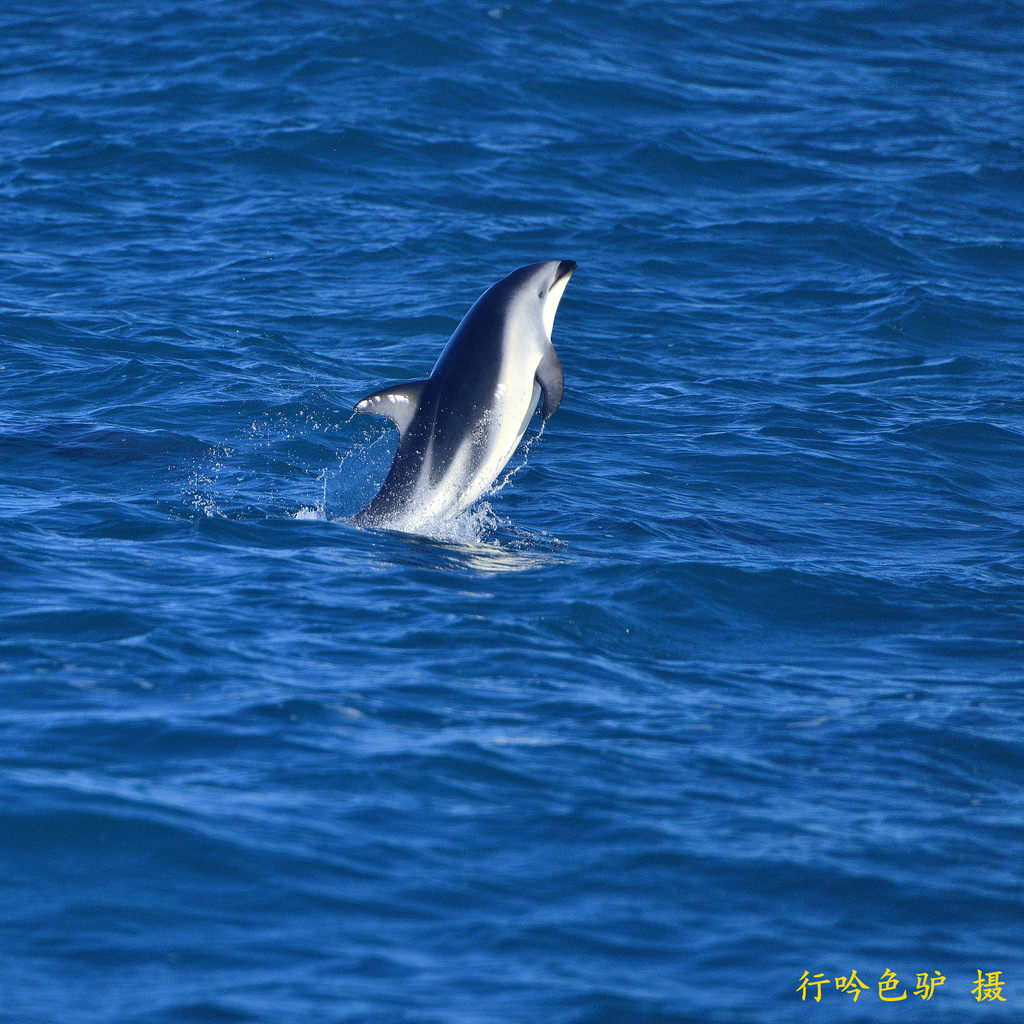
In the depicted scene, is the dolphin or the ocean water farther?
the dolphin

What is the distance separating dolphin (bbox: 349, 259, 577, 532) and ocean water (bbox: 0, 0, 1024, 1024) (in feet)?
1.32

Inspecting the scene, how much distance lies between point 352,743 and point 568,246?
14862mm

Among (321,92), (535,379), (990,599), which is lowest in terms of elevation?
(990,599)

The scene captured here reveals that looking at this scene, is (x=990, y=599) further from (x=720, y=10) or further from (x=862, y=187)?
(x=720, y=10)

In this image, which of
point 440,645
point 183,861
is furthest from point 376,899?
point 440,645

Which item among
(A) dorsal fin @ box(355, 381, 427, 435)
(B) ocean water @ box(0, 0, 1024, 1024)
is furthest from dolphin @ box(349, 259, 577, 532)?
(B) ocean water @ box(0, 0, 1024, 1024)

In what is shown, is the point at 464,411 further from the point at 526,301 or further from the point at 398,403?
the point at 526,301

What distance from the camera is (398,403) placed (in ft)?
37.1

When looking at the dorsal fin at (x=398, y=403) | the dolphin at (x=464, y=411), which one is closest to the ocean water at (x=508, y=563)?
the dolphin at (x=464, y=411)

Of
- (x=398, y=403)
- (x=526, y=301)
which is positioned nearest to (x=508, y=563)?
(x=398, y=403)

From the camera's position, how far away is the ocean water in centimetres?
627

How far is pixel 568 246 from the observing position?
21547mm

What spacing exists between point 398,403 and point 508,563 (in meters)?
1.59

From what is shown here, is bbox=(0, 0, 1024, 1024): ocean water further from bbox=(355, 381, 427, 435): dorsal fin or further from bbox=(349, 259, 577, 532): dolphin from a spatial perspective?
bbox=(355, 381, 427, 435): dorsal fin
